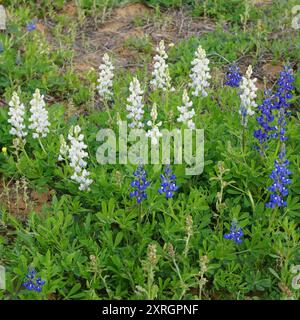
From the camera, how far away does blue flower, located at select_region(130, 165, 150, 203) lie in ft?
12.5

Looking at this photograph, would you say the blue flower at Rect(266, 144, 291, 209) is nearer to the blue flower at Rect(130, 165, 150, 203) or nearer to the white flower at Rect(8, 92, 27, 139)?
the blue flower at Rect(130, 165, 150, 203)

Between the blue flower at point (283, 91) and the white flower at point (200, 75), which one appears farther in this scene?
the white flower at point (200, 75)

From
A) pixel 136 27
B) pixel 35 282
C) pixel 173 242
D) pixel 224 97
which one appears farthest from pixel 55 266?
pixel 136 27

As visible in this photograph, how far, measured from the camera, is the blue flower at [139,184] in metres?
3.82

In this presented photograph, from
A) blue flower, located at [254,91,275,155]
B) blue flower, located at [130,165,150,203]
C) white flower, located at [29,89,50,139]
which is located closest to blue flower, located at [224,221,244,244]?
blue flower, located at [130,165,150,203]

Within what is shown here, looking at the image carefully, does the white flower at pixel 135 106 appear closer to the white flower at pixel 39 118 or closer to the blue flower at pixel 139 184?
the white flower at pixel 39 118

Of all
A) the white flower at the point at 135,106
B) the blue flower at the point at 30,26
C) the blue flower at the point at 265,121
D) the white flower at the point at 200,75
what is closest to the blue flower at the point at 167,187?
the blue flower at the point at 265,121

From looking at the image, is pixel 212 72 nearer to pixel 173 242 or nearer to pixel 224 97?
pixel 224 97

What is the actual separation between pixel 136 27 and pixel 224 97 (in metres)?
2.07

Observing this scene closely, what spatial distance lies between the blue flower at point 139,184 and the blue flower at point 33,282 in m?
0.76

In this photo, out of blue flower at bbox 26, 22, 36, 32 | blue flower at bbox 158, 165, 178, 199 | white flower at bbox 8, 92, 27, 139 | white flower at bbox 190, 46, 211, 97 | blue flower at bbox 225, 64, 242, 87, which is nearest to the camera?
blue flower at bbox 158, 165, 178, 199

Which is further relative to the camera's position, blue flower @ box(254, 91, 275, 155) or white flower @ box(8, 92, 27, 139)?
white flower @ box(8, 92, 27, 139)

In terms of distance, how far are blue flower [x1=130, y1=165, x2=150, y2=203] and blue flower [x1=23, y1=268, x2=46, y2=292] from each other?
763 millimetres

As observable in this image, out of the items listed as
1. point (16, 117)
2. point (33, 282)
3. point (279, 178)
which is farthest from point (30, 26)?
point (279, 178)
